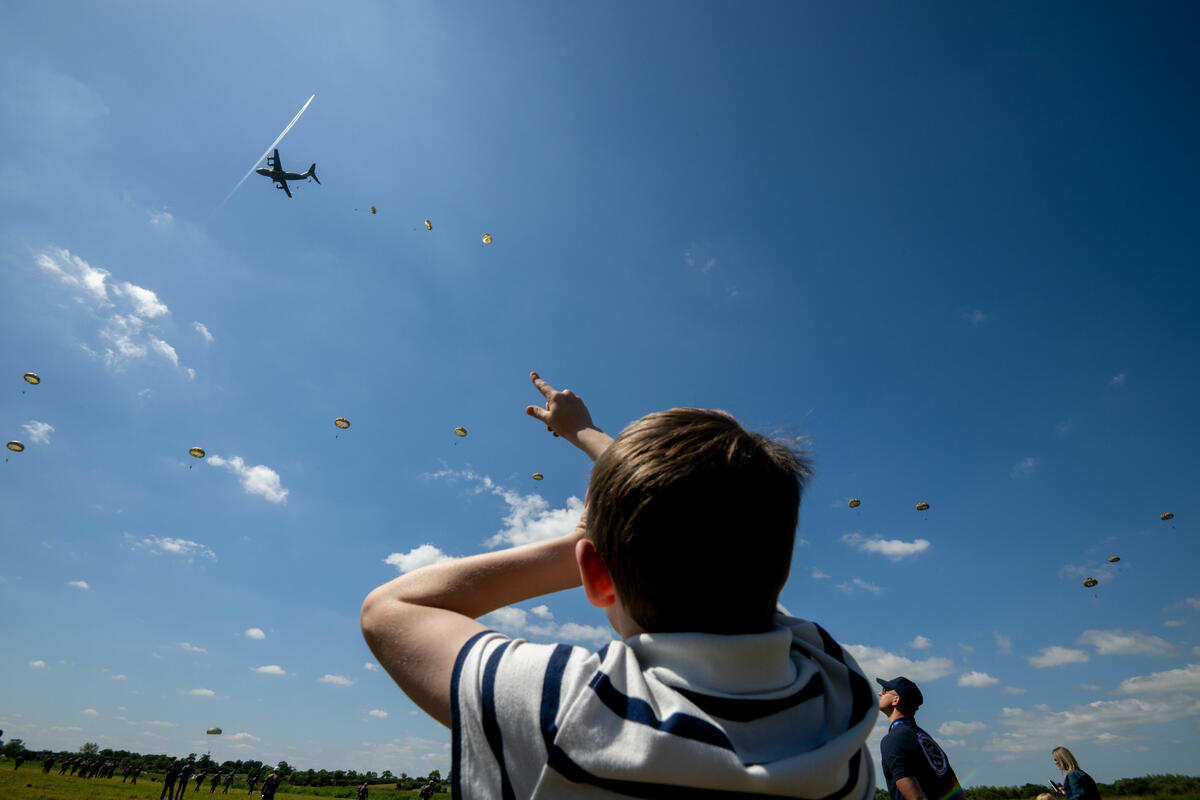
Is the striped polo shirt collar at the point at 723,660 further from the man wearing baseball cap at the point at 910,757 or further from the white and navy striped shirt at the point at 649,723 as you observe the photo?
the man wearing baseball cap at the point at 910,757

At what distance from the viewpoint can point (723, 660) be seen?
4.41ft

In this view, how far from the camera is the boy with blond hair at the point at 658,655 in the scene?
123 cm

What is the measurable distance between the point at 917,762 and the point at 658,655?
837 centimetres

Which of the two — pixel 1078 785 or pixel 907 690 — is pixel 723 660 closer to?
pixel 907 690

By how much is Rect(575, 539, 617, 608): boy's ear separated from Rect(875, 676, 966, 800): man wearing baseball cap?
808 centimetres

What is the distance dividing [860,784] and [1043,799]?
1685 centimetres

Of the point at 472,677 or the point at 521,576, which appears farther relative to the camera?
the point at 521,576

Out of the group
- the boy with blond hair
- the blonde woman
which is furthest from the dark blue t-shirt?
the boy with blond hair

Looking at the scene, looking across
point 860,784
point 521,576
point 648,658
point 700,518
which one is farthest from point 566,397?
point 860,784

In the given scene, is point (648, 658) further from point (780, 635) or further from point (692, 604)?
point (780, 635)

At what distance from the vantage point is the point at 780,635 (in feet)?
4.51

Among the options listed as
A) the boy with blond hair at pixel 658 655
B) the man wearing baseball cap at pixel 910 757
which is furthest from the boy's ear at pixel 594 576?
the man wearing baseball cap at pixel 910 757

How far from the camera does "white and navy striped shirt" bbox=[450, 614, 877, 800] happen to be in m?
1.22

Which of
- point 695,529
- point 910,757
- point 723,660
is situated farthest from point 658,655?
point 910,757
